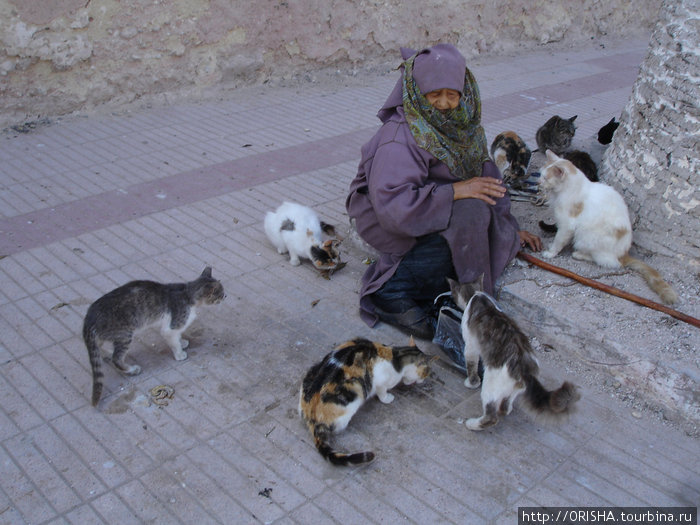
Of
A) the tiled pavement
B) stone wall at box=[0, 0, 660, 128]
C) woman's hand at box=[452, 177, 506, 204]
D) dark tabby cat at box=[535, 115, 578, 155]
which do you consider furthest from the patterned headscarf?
stone wall at box=[0, 0, 660, 128]

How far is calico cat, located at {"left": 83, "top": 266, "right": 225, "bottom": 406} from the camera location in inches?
148

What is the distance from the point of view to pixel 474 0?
422 inches

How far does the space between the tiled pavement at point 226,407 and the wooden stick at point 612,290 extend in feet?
2.03

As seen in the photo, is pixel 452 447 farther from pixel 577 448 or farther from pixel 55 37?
pixel 55 37

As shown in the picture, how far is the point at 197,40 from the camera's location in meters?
8.45

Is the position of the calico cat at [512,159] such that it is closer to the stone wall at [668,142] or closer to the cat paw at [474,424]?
the stone wall at [668,142]

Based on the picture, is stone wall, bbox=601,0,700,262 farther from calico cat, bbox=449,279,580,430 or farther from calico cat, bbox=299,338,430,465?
calico cat, bbox=299,338,430,465

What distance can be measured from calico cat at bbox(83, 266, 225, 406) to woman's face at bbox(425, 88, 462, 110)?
1771 millimetres

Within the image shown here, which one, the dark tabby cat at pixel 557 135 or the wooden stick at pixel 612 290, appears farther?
the dark tabby cat at pixel 557 135

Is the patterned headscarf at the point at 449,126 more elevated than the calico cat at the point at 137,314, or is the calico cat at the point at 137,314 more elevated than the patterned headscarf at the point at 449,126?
the patterned headscarf at the point at 449,126

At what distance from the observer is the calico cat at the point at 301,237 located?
16.4 feet

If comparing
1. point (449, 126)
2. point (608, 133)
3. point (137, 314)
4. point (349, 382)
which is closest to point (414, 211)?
point (449, 126)

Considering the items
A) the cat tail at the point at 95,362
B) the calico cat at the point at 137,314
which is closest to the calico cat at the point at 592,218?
the calico cat at the point at 137,314

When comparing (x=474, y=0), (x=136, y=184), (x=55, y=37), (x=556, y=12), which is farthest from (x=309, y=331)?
(x=556, y=12)
